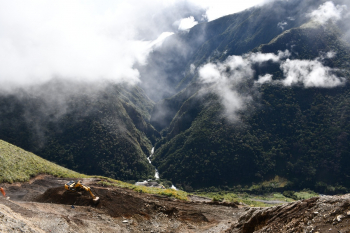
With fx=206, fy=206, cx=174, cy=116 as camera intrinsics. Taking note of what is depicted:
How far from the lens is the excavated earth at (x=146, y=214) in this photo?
52.7 ft

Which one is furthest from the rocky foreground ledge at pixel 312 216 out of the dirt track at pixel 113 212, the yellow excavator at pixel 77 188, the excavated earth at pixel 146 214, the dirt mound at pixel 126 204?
the yellow excavator at pixel 77 188

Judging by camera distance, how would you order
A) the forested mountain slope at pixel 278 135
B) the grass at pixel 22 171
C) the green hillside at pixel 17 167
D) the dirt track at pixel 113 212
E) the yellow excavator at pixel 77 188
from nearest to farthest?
the dirt track at pixel 113 212, the yellow excavator at pixel 77 188, the green hillside at pixel 17 167, the grass at pixel 22 171, the forested mountain slope at pixel 278 135

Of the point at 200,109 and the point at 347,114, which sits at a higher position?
the point at 200,109

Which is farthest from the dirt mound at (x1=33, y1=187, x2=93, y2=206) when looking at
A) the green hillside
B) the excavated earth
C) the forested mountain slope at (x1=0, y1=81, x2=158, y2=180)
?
the forested mountain slope at (x1=0, y1=81, x2=158, y2=180)

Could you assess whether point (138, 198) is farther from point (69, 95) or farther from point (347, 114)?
point (347, 114)

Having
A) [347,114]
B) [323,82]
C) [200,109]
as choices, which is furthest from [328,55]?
[200,109]

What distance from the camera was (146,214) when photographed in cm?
3472

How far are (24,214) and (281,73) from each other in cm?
20991

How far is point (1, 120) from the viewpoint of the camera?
13112 cm

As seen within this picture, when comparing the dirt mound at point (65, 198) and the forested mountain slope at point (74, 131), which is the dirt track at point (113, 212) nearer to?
the dirt mound at point (65, 198)

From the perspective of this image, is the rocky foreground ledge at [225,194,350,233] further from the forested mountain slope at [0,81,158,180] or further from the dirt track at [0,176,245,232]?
the forested mountain slope at [0,81,158,180]

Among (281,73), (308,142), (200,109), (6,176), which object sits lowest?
(6,176)

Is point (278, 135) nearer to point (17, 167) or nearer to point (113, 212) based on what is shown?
point (113, 212)

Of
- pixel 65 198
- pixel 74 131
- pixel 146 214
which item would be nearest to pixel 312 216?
pixel 146 214
